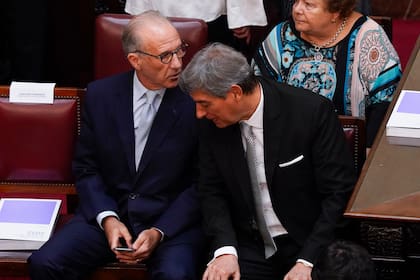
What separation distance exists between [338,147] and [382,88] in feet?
2.08

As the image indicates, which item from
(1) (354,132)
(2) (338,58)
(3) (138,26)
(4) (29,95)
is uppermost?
(3) (138,26)

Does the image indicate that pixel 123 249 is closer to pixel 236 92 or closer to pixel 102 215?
pixel 102 215

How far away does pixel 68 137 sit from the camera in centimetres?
373

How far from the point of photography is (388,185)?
287 cm

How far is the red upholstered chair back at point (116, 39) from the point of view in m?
3.87

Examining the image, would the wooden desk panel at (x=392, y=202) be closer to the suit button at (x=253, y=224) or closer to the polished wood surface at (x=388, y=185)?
the polished wood surface at (x=388, y=185)

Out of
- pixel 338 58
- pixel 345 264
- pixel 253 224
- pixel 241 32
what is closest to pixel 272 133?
pixel 253 224

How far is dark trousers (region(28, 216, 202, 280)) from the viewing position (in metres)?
3.31

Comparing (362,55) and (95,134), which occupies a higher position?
(362,55)

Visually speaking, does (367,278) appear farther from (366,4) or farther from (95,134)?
(366,4)

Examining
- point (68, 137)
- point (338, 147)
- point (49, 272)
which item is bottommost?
point (49, 272)

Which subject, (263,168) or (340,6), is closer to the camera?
(263,168)

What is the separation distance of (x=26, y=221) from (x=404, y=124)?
1.32 meters

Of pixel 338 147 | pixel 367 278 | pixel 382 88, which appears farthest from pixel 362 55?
pixel 367 278
